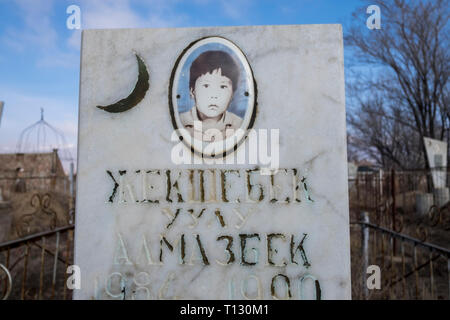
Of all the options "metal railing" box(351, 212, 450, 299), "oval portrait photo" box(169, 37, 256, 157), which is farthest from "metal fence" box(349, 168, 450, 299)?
"oval portrait photo" box(169, 37, 256, 157)

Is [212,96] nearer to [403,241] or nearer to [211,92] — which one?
[211,92]

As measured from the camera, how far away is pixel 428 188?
12.7m

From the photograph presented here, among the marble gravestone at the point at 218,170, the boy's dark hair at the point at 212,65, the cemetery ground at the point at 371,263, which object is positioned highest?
the boy's dark hair at the point at 212,65

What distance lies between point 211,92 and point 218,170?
0.48 meters

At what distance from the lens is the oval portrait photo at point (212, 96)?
2066 millimetres

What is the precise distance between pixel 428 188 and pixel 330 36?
12782 mm

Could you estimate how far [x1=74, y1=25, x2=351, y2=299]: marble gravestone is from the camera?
203cm

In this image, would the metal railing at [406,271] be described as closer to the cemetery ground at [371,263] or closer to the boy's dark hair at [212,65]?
the cemetery ground at [371,263]

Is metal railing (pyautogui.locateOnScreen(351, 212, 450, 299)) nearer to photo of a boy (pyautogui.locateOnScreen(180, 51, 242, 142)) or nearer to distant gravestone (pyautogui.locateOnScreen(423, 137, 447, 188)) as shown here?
photo of a boy (pyautogui.locateOnScreen(180, 51, 242, 142))

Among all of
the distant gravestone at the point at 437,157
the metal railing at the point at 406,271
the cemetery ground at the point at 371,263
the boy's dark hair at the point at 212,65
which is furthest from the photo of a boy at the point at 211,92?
the distant gravestone at the point at 437,157

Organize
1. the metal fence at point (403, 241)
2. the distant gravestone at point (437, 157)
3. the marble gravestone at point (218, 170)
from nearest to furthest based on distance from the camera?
the marble gravestone at point (218, 170) → the metal fence at point (403, 241) → the distant gravestone at point (437, 157)
